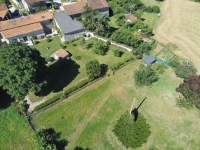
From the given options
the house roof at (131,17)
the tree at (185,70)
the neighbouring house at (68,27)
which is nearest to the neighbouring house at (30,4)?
the neighbouring house at (68,27)

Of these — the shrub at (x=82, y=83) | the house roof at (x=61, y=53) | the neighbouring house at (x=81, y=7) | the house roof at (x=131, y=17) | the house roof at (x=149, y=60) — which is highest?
the neighbouring house at (x=81, y=7)

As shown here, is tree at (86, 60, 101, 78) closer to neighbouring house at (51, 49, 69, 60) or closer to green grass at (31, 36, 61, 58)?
neighbouring house at (51, 49, 69, 60)

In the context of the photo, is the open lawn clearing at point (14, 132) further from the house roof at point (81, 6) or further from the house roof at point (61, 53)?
the house roof at point (81, 6)

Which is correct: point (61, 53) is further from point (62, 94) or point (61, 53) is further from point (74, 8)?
point (74, 8)

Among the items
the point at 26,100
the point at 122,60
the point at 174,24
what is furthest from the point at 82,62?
the point at 174,24

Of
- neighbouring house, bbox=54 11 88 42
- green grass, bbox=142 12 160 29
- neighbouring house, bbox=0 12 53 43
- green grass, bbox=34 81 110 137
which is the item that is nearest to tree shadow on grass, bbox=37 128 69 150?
green grass, bbox=34 81 110 137
